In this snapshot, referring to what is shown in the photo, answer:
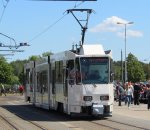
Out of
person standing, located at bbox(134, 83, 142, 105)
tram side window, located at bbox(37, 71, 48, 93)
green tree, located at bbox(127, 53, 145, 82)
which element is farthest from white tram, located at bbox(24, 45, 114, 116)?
green tree, located at bbox(127, 53, 145, 82)

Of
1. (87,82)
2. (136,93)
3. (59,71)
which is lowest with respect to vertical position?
(136,93)

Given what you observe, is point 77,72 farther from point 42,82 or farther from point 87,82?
point 42,82

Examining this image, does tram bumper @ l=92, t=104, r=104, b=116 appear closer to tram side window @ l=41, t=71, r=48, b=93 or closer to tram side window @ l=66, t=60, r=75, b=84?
tram side window @ l=66, t=60, r=75, b=84

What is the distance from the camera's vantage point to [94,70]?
25734 millimetres

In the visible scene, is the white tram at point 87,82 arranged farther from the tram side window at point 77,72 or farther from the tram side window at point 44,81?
the tram side window at point 44,81

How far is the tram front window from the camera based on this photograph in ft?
84.0

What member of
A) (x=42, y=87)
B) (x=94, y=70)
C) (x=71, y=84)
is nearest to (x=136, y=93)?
(x=42, y=87)

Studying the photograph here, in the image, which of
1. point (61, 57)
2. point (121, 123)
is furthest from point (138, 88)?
point (121, 123)

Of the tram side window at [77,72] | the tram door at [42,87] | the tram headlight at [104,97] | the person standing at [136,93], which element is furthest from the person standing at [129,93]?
the tram side window at [77,72]

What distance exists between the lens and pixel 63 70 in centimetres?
2747

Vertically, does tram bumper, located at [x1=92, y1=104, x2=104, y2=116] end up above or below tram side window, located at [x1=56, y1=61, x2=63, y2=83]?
below

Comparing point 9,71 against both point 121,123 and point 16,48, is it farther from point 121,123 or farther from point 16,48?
point 121,123

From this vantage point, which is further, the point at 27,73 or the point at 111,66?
the point at 27,73

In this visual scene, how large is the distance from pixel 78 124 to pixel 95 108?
205cm
